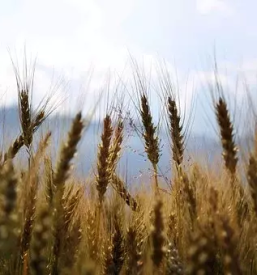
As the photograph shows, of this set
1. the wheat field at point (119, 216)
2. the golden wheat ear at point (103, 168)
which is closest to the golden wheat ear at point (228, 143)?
the wheat field at point (119, 216)

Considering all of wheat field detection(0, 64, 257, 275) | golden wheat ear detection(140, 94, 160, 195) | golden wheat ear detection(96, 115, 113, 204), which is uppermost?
golden wheat ear detection(140, 94, 160, 195)

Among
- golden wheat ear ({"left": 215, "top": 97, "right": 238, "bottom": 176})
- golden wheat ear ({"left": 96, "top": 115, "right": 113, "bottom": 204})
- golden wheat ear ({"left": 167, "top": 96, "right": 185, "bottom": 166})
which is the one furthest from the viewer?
golden wheat ear ({"left": 167, "top": 96, "right": 185, "bottom": 166})

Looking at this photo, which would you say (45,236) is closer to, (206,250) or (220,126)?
(206,250)

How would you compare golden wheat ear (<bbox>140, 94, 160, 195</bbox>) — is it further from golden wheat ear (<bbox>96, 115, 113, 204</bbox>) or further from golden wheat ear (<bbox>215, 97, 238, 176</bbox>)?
golden wheat ear (<bbox>215, 97, 238, 176</bbox>)

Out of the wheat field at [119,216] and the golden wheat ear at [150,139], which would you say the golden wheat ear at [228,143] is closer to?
the wheat field at [119,216]

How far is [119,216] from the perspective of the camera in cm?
240

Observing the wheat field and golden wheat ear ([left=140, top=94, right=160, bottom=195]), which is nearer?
the wheat field

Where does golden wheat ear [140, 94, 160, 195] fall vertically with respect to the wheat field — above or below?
above

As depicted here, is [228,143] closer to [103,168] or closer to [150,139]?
[103,168]

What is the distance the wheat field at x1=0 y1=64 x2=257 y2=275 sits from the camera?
1.47 metres

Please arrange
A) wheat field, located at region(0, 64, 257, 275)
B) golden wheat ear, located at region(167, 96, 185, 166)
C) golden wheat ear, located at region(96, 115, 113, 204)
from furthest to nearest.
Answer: golden wheat ear, located at region(167, 96, 185, 166)
golden wheat ear, located at region(96, 115, 113, 204)
wheat field, located at region(0, 64, 257, 275)

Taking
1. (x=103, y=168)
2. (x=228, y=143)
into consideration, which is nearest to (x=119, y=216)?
(x=103, y=168)

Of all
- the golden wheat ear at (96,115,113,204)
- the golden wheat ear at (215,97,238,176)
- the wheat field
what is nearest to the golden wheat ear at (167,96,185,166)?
the wheat field

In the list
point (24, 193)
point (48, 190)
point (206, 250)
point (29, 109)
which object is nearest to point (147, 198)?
point (48, 190)
